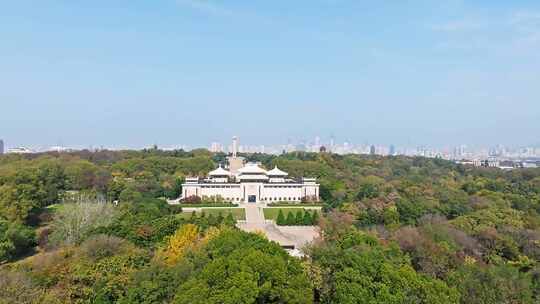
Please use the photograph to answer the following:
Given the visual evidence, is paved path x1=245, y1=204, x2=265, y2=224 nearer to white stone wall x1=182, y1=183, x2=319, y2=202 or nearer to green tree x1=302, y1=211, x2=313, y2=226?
white stone wall x1=182, y1=183, x2=319, y2=202

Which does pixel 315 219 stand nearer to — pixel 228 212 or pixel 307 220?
pixel 307 220

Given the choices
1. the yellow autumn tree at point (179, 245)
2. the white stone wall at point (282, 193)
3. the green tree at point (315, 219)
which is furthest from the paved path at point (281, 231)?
the white stone wall at point (282, 193)

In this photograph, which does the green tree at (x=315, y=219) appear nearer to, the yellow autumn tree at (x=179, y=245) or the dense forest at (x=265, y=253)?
the dense forest at (x=265, y=253)

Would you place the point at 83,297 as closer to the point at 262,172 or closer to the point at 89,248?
the point at 89,248

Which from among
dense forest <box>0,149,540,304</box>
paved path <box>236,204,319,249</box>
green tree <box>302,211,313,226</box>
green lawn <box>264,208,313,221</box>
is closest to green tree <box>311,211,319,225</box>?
green tree <box>302,211,313,226</box>

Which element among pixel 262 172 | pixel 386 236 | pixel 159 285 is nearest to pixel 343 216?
pixel 386 236
